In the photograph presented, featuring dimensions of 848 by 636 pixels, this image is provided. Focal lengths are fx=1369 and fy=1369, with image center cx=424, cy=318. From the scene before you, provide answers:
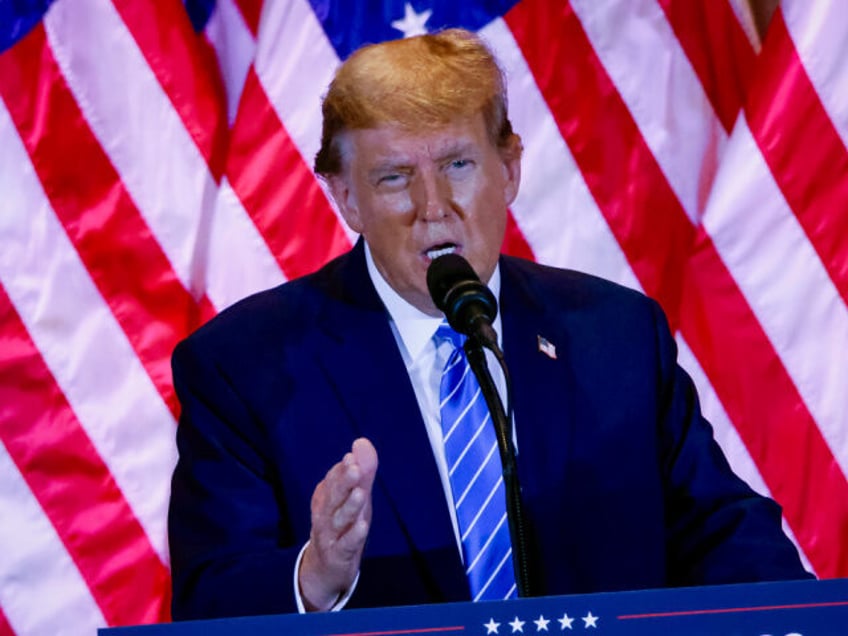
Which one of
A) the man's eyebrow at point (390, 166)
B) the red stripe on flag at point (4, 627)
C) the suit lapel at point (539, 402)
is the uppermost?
the man's eyebrow at point (390, 166)

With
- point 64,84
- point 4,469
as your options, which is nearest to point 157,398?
point 4,469

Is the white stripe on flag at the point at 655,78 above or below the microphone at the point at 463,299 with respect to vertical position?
above

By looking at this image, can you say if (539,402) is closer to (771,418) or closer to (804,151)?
(771,418)

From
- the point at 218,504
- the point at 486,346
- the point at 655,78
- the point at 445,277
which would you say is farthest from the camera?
the point at 655,78

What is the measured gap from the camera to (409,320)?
2250mm

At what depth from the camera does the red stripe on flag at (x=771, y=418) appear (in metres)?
3.09

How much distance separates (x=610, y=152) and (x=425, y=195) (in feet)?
3.73

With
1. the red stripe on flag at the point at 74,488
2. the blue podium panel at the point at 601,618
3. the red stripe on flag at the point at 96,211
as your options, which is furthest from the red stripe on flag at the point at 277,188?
the blue podium panel at the point at 601,618

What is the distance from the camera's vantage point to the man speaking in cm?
205

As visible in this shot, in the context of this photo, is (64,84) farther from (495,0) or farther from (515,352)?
(515,352)

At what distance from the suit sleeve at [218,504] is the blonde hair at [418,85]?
463mm

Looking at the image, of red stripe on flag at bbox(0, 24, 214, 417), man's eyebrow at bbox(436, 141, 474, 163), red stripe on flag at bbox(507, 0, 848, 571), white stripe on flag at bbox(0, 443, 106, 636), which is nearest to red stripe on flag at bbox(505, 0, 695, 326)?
red stripe on flag at bbox(507, 0, 848, 571)

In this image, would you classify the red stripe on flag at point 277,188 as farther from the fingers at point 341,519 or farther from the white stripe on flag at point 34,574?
the fingers at point 341,519

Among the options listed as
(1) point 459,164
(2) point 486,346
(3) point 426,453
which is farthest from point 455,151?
(2) point 486,346
